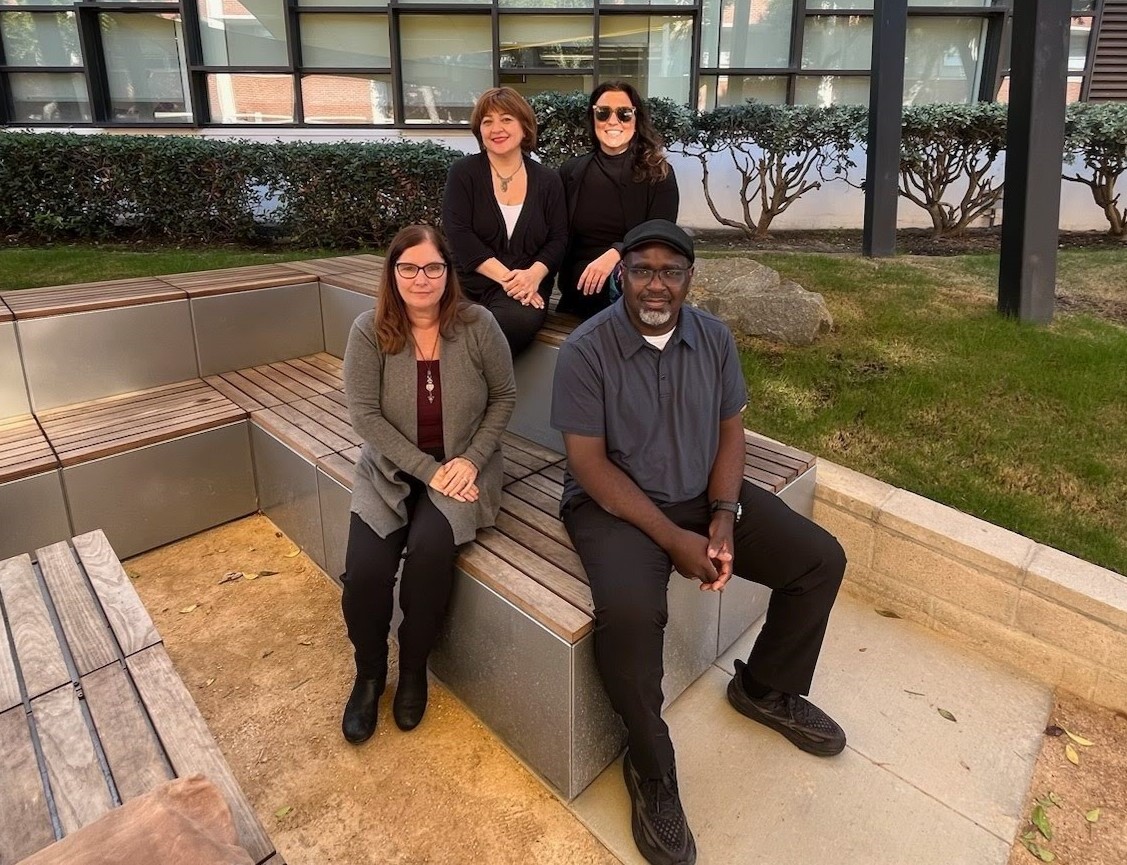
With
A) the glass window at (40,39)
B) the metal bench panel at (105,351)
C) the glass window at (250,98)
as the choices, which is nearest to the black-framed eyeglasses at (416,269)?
the metal bench panel at (105,351)

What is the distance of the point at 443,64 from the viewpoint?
30.3 feet

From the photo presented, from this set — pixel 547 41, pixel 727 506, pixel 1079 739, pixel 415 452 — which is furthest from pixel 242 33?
pixel 1079 739

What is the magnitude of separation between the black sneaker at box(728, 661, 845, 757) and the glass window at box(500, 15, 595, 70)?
827 centimetres

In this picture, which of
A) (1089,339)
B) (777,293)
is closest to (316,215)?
(777,293)

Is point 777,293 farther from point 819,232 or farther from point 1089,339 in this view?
point 819,232

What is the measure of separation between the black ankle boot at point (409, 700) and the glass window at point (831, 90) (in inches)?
346

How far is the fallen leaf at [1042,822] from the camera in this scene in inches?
84.1

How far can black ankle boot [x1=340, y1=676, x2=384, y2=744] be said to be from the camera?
2.45 m

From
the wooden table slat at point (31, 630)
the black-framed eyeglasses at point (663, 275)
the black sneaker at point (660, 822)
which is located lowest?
the black sneaker at point (660, 822)

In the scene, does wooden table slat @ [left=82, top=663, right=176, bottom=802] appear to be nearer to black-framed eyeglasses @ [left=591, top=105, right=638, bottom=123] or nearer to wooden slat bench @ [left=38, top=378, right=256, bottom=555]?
wooden slat bench @ [left=38, top=378, right=256, bottom=555]

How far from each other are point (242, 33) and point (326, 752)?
30.4 feet

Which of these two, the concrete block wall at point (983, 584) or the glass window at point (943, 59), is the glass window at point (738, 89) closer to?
the glass window at point (943, 59)

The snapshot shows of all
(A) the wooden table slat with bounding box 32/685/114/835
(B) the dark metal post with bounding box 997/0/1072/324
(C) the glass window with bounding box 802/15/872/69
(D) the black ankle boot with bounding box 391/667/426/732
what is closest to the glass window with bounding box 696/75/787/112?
(C) the glass window with bounding box 802/15/872/69

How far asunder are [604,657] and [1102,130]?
6.89m
